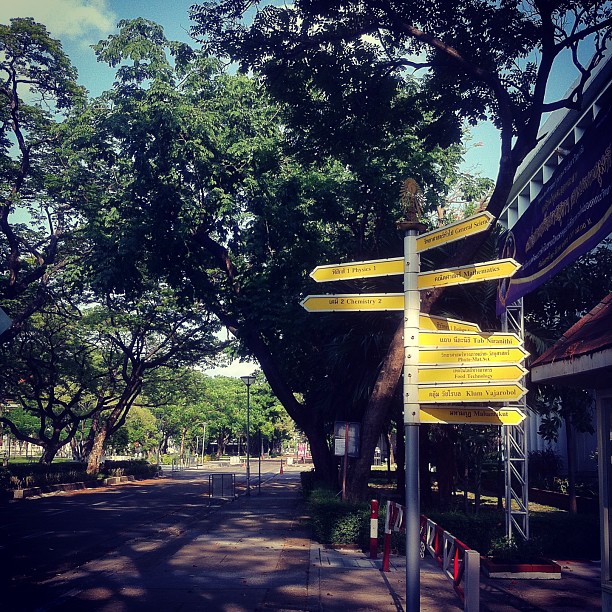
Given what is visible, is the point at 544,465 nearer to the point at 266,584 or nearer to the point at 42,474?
the point at 266,584

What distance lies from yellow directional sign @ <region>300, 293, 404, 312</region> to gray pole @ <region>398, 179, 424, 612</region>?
260 millimetres

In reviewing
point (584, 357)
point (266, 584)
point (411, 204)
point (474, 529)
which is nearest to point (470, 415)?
point (584, 357)

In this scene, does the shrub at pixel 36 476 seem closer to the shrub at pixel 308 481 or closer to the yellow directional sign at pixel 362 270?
the shrub at pixel 308 481

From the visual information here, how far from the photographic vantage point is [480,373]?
6184 millimetres

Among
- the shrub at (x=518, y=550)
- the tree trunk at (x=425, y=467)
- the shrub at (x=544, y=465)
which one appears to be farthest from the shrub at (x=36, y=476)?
the shrub at (x=518, y=550)

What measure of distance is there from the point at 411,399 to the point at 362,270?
145 cm

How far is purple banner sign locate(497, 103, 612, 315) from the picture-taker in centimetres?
601

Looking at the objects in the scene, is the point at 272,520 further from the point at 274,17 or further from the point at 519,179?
the point at 519,179

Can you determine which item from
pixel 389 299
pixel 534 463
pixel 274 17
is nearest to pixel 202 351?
pixel 534 463

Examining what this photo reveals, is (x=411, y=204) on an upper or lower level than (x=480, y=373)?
upper

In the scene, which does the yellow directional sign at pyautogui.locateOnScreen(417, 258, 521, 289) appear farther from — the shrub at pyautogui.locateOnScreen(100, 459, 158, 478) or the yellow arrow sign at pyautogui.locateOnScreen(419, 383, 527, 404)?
the shrub at pyautogui.locateOnScreen(100, 459, 158, 478)

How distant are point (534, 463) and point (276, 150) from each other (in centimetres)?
1924

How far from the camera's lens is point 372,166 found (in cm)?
1928

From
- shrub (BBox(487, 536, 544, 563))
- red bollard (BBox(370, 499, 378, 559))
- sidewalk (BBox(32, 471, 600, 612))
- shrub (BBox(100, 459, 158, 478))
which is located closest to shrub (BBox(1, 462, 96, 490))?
shrub (BBox(100, 459, 158, 478))
